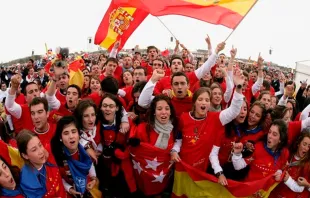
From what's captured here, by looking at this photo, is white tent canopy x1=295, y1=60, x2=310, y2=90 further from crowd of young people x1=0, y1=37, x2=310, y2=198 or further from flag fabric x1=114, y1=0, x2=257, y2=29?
crowd of young people x1=0, y1=37, x2=310, y2=198

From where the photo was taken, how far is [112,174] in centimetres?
445

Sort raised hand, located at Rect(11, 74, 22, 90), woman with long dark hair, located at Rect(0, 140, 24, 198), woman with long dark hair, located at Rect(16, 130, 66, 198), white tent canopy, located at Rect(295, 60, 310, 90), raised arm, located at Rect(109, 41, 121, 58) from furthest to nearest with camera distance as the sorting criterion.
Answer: white tent canopy, located at Rect(295, 60, 310, 90) → raised arm, located at Rect(109, 41, 121, 58) → raised hand, located at Rect(11, 74, 22, 90) → woman with long dark hair, located at Rect(16, 130, 66, 198) → woman with long dark hair, located at Rect(0, 140, 24, 198)

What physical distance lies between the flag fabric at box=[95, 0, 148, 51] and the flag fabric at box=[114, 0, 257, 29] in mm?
1784

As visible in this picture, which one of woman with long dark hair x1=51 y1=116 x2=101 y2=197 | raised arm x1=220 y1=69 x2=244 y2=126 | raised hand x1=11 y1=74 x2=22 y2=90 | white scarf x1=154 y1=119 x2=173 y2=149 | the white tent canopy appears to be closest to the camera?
woman with long dark hair x1=51 y1=116 x2=101 y2=197

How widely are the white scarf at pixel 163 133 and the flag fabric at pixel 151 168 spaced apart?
78 mm

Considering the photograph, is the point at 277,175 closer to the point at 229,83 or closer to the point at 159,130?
the point at 159,130

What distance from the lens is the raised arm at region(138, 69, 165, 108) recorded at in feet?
14.4

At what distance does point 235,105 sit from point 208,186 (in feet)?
3.68

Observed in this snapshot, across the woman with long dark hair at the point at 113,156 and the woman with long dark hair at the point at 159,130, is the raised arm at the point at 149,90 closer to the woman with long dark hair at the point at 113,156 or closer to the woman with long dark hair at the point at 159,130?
the woman with long dark hair at the point at 159,130

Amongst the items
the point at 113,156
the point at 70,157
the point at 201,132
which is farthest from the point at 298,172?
the point at 70,157

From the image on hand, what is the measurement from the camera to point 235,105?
3848 millimetres

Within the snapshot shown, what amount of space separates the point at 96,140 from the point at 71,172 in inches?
27.3

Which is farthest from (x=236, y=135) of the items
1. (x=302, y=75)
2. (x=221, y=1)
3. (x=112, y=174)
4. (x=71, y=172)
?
(x=302, y=75)

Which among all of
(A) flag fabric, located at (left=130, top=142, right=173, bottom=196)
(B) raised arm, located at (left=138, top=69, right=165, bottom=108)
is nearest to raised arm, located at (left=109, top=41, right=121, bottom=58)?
(B) raised arm, located at (left=138, top=69, right=165, bottom=108)
